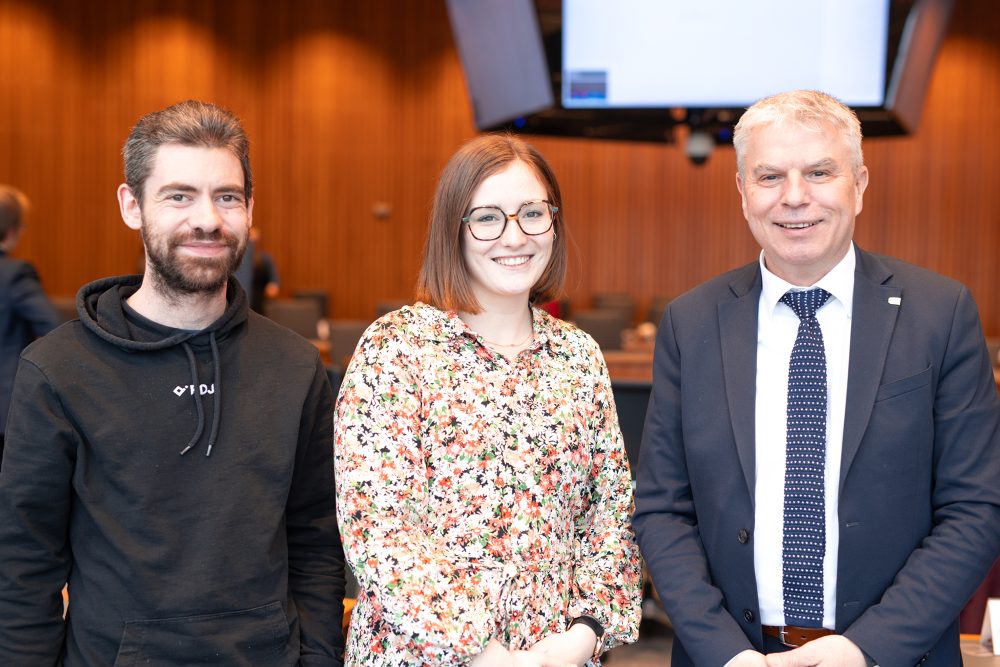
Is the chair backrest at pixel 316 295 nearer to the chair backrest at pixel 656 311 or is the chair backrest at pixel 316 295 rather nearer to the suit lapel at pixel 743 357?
the chair backrest at pixel 656 311

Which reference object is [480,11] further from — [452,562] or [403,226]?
[403,226]

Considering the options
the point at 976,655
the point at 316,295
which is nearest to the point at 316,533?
the point at 976,655

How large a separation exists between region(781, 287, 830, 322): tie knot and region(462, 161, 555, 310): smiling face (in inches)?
19.4

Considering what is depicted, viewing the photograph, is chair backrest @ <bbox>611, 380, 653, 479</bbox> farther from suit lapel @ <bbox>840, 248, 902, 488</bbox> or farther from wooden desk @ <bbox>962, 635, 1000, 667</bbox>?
suit lapel @ <bbox>840, 248, 902, 488</bbox>

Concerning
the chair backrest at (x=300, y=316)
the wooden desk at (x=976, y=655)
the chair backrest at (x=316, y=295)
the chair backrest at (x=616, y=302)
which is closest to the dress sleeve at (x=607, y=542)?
the wooden desk at (x=976, y=655)

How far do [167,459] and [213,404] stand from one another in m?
0.12

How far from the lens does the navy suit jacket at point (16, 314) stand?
4.15 metres

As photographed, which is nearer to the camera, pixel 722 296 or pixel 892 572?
pixel 892 572

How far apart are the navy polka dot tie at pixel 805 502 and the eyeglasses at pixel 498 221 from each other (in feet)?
1.89

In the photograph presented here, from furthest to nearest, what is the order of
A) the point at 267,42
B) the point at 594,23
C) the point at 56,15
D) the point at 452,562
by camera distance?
the point at 267,42 → the point at 56,15 → the point at 594,23 → the point at 452,562

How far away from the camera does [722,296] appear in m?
1.96

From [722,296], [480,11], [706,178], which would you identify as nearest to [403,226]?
[706,178]

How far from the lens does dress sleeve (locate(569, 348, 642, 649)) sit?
1848mm

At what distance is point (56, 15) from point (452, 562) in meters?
11.6
